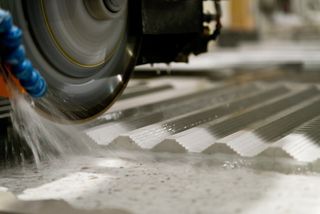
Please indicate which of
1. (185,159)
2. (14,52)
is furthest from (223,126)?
(14,52)

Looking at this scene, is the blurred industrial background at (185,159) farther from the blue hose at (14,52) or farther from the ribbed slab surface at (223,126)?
the blue hose at (14,52)

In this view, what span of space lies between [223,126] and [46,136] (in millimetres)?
574

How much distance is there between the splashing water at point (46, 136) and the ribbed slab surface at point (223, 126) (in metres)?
0.05

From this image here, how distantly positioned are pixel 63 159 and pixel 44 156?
0.20 feet

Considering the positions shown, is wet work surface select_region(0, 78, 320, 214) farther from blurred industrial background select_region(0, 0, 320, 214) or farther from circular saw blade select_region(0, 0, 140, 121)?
circular saw blade select_region(0, 0, 140, 121)

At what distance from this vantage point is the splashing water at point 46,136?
1.52m

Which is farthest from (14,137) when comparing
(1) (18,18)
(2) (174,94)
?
(2) (174,94)

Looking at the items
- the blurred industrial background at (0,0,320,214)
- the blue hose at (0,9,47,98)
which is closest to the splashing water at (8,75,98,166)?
the blurred industrial background at (0,0,320,214)

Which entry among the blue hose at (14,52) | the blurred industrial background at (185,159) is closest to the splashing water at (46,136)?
the blurred industrial background at (185,159)

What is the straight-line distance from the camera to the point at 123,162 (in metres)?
1.53

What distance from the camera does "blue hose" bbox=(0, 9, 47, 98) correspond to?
3.82ft

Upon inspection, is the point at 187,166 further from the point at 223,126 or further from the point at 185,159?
the point at 223,126

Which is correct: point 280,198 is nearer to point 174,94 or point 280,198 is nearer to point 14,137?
point 14,137

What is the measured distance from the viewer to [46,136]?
1666mm
